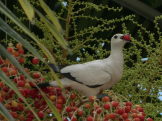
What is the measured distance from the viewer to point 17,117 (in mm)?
1011

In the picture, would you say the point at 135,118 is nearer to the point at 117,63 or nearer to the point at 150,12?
the point at 117,63

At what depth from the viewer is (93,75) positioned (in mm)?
1143

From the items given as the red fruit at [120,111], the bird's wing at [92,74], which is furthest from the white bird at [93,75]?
the red fruit at [120,111]

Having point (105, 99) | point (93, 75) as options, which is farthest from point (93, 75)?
point (105, 99)

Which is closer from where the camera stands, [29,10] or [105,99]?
[29,10]

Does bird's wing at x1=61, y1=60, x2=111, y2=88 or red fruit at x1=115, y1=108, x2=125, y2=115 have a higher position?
bird's wing at x1=61, y1=60, x2=111, y2=88

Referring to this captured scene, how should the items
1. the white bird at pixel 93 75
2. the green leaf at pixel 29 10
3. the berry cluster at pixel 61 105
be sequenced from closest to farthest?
the green leaf at pixel 29 10 < the berry cluster at pixel 61 105 < the white bird at pixel 93 75

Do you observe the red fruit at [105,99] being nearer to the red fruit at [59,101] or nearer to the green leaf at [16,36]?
the red fruit at [59,101]

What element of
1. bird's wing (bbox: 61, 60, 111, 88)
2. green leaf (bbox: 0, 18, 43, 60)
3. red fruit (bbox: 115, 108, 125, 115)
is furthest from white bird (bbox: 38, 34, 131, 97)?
green leaf (bbox: 0, 18, 43, 60)

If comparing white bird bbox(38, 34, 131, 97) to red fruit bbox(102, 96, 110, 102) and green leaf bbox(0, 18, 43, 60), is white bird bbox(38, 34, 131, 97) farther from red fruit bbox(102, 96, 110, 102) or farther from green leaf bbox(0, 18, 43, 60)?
green leaf bbox(0, 18, 43, 60)

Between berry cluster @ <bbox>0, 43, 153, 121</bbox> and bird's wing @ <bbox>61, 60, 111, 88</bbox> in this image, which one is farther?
bird's wing @ <bbox>61, 60, 111, 88</bbox>

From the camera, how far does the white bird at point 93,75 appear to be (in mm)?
1113

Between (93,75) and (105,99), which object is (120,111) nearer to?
(105,99)

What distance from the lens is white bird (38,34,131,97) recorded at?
1.11 m
